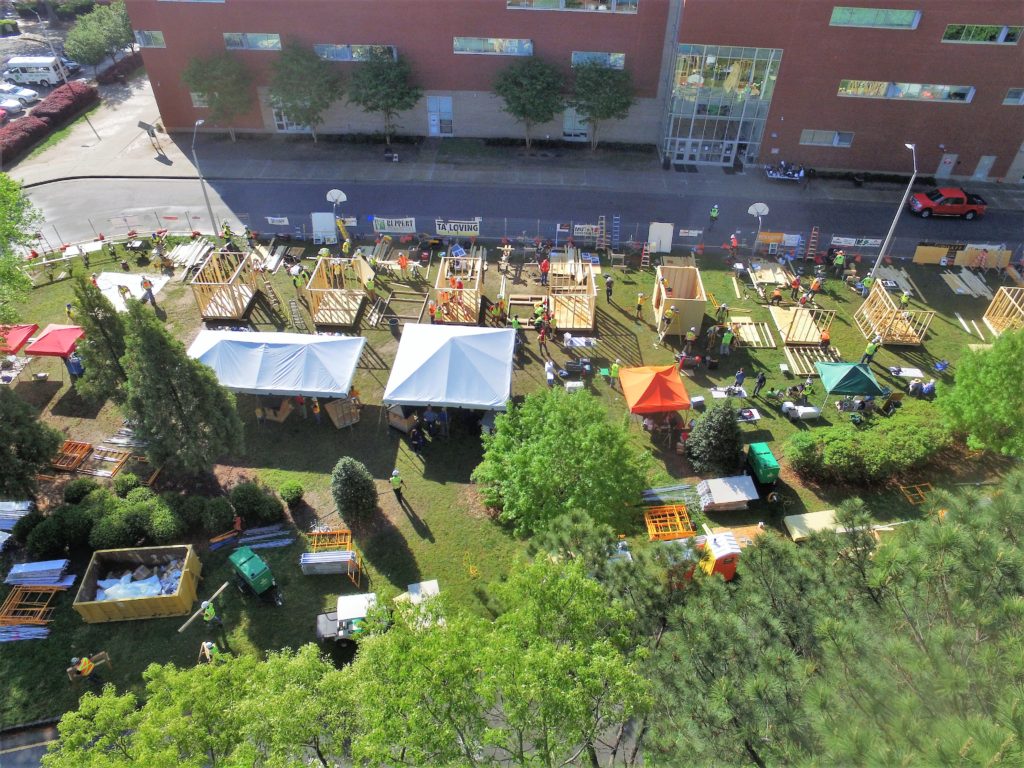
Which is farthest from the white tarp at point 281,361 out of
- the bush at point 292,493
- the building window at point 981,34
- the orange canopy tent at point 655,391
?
the building window at point 981,34

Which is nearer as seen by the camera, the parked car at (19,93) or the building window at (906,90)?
the building window at (906,90)

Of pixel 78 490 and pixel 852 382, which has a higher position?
pixel 852 382

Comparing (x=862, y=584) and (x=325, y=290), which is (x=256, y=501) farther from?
(x=862, y=584)

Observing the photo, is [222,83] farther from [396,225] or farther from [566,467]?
[566,467]

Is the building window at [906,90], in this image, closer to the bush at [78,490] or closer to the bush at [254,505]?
the bush at [254,505]

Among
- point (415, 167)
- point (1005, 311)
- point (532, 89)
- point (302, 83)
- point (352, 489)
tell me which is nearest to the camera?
point (352, 489)

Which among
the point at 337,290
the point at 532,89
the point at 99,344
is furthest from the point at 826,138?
the point at 99,344

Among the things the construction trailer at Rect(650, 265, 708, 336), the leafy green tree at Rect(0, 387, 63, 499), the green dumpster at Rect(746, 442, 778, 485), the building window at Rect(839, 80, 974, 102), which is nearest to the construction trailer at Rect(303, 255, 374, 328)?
the leafy green tree at Rect(0, 387, 63, 499)
